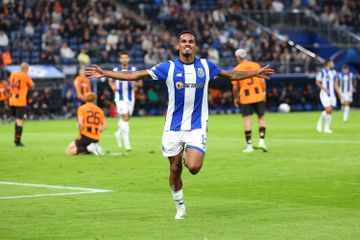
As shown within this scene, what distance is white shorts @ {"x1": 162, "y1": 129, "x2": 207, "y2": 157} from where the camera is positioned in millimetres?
11852

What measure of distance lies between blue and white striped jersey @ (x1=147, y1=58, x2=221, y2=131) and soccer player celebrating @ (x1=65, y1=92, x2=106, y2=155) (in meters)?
10.5

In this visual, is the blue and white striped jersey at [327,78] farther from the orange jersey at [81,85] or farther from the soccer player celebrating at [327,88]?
the orange jersey at [81,85]

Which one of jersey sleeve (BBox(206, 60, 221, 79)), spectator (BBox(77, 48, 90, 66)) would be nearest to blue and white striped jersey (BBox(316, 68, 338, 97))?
spectator (BBox(77, 48, 90, 66))

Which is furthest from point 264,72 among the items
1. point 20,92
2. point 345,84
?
point 345,84

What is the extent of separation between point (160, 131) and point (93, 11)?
60.1 ft

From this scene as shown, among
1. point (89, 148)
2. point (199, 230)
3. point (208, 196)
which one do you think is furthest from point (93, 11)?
point (199, 230)

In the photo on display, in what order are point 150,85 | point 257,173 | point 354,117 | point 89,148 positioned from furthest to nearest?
point 150,85 → point 354,117 → point 89,148 → point 257,173

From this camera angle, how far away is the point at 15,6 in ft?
159

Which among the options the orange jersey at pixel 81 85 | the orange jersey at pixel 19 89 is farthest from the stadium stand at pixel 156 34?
the orange jersey at pixel 19 89

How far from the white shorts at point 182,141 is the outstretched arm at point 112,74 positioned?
836mm

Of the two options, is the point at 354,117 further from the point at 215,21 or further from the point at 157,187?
the point at 157,187

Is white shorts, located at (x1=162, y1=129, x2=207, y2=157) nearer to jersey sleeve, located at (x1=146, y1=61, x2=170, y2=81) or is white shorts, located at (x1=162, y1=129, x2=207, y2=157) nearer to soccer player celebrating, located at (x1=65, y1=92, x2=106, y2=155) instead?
jersey sleeve, located at (x1=146, y1=61, x2=170, y2=81)

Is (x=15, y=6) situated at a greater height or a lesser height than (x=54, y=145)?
greater

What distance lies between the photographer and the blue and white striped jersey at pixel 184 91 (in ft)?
38.8
